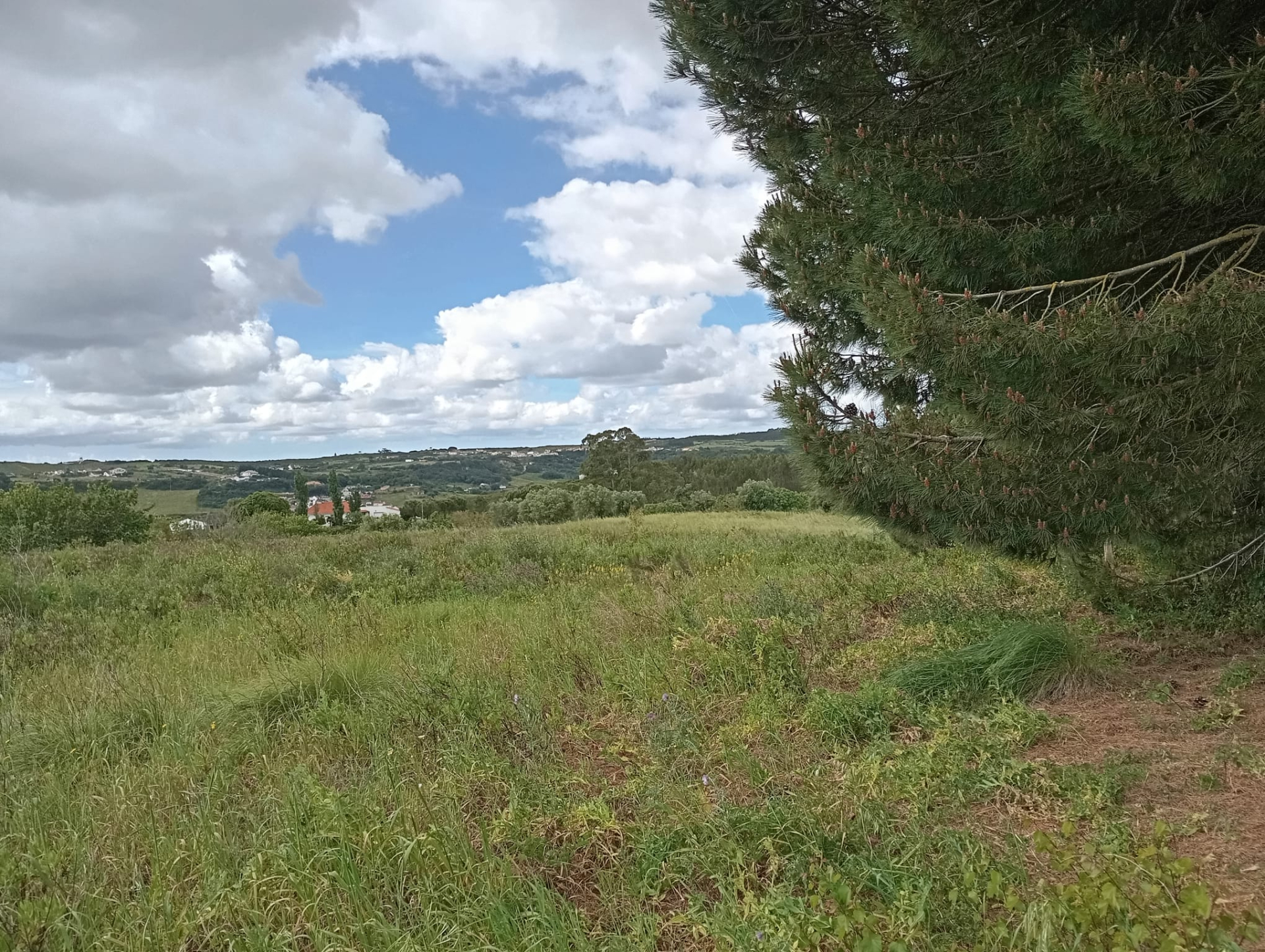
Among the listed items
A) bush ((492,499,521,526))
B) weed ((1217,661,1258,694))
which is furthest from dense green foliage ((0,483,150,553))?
weed ((1217,661,1258,694))

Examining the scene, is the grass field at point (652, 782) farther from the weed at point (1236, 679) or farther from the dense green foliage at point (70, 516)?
the dense green foliage at point (70, 516)

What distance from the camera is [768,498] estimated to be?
116 ft

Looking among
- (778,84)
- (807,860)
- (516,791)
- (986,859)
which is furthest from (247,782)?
(778,84)

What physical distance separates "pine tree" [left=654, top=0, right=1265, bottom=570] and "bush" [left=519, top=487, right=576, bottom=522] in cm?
2627

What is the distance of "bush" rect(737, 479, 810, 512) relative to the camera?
35.2 metres

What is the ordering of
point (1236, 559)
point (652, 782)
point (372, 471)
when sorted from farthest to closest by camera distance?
point (372, 471) < point (1236, 559) < point (652, 782)

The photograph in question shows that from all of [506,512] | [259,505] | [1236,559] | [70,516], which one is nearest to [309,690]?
[1236,559]

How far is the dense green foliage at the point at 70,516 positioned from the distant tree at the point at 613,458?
27.0 metres

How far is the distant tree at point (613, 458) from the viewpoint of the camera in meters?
46.7

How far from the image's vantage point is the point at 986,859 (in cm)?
234

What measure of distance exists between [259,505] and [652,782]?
35.3 m

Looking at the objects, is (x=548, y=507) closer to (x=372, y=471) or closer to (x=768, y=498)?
(x=768, y=498)

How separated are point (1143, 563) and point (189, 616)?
33.0 ft

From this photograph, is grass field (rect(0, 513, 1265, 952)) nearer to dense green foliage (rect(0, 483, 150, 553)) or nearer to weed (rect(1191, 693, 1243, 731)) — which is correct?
weed (rect(1191, 693, 1243, 731))
